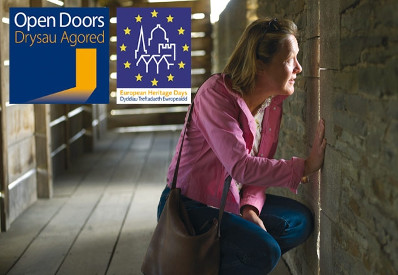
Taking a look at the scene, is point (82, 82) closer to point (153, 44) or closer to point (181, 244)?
point (153, 44)

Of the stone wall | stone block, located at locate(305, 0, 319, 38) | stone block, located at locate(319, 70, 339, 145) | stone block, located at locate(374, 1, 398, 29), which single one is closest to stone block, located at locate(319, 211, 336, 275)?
the stone wall

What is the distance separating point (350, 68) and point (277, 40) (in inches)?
17.8

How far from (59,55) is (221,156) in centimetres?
237

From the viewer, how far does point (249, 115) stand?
2463 millimetres

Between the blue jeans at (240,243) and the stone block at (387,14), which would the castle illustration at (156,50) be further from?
the stone block at (387,14)

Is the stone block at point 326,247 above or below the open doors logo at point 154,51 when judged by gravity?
below

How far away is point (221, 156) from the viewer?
7.68ft

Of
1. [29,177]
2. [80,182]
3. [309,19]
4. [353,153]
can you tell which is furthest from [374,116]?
[80,182]

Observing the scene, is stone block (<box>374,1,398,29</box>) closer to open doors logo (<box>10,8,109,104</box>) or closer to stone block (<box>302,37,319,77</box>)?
stone block (<box>302,37,319,77</box>)

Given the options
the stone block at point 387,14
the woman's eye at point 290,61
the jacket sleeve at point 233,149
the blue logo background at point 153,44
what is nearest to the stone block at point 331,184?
the jacket sleeve at point 233,149

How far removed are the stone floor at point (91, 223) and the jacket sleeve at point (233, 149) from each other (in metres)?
1.09

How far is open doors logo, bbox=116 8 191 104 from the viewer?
4.70 metres

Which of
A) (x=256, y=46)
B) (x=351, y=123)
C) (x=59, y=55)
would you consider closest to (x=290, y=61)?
(x=256, y=46)

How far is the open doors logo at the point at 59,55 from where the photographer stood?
418 centimetres
